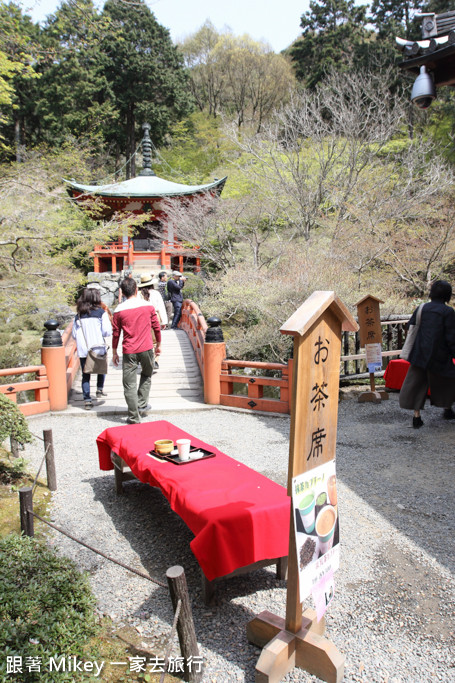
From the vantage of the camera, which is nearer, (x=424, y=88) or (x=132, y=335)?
(x=424, y=88)

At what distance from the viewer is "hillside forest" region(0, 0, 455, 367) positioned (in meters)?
10.6

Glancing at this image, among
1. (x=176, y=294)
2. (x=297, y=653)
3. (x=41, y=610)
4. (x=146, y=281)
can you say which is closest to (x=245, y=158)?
(x=176, y=294)

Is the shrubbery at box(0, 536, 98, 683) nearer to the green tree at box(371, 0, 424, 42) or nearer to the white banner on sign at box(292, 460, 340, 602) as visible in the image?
the white banner on sign at box(292, 460, 340, 602)

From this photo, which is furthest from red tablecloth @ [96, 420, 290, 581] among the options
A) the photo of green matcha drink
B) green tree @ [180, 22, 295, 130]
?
green tree @ [180, 22, 295, 130]

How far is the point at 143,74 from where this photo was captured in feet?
92.4

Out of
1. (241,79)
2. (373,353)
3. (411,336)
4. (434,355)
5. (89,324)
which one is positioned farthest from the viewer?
(241,79)

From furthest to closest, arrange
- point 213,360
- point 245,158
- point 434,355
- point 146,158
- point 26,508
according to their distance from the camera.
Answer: point 146,158, point 245,158, point 213,360, point 434,355, point 26,508

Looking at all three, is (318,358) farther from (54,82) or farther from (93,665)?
(54,82)

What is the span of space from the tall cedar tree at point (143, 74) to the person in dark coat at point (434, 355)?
27113 millimetres

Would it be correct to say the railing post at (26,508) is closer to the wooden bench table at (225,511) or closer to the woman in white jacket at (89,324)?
the wooden bench table at (225,511)

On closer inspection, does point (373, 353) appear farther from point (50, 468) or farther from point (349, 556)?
point (50, 468)

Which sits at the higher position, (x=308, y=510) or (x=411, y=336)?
(x=411, y=336)

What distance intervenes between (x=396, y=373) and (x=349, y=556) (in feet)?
16.0

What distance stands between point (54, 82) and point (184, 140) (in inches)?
315
